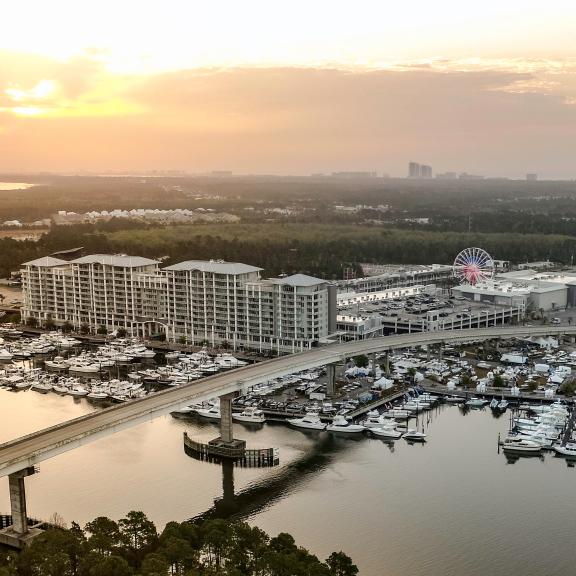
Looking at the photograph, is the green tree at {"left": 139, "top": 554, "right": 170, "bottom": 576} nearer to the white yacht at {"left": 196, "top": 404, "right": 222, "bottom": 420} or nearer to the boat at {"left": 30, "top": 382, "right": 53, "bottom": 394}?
the white yacht at {"left": 196, "top": 404, "right": 222, "bottom": 420}

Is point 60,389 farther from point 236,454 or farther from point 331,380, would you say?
point 331,380

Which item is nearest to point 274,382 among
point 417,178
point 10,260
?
point 10,260

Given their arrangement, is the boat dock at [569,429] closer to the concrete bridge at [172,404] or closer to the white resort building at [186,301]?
the concrete bridge at [172,404]

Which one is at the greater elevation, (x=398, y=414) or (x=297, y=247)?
(x=297, y=247)

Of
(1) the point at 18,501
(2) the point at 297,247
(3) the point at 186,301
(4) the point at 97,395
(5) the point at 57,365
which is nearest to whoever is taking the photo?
(1) the point at 18,501

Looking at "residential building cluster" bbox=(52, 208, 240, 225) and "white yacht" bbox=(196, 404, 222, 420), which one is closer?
"white yacht" bbox=(196, 404, 222, 420)

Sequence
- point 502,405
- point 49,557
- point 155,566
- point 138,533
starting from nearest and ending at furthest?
point 155,566
point 49,557
point 138,533
point 502,405

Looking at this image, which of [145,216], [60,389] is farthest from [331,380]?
[145,216]

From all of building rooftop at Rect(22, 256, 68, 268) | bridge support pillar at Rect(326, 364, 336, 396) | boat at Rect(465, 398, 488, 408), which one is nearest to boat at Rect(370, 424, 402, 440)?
bridge support pillar at Rect(326, 364, 336, 396)
